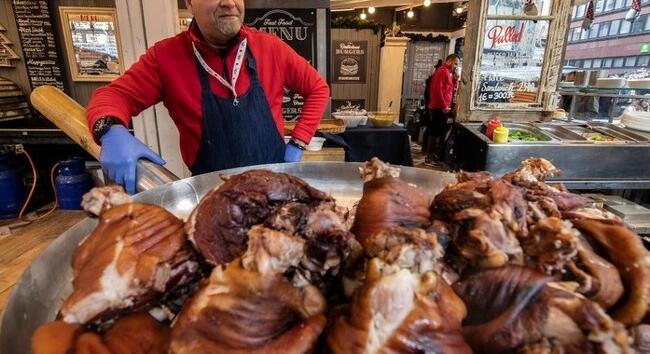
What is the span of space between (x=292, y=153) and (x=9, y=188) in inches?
198

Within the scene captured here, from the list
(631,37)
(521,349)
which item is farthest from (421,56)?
(521,349)

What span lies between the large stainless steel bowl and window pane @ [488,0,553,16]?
4.36 meters

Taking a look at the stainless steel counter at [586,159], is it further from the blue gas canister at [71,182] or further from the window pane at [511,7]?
the blue gas canister at [71,182]

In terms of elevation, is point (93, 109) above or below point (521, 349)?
above

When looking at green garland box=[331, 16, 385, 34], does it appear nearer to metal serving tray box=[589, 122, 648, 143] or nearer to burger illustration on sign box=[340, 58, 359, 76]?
burger illustration on sign box=[340, 58, 359, 76]

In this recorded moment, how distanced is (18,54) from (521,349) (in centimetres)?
828

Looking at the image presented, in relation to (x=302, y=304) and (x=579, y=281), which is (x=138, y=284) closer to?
(x=302, y=304)

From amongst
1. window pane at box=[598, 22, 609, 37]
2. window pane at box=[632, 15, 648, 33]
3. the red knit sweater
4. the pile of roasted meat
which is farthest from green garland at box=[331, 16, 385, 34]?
the pile of roasted meat

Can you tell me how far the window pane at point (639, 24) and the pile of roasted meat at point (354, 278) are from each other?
30.0 feet

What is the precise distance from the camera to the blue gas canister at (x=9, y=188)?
5.33 meters

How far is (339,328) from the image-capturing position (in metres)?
0.70

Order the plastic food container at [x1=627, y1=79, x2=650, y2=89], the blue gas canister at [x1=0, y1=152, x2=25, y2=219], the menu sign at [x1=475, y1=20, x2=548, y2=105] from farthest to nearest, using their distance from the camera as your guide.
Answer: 1. the blue gas canister at [x1=0, y1=152, x2=25, y2=219]
2. the menu sign at [x1=475, y1=20, x2=548, y2=105]
3. the plastic food container at [x1=627, y1=79, x2=650, y2=89]

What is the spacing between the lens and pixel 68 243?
3.71 feet

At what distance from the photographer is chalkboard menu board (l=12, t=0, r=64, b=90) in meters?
5.91
